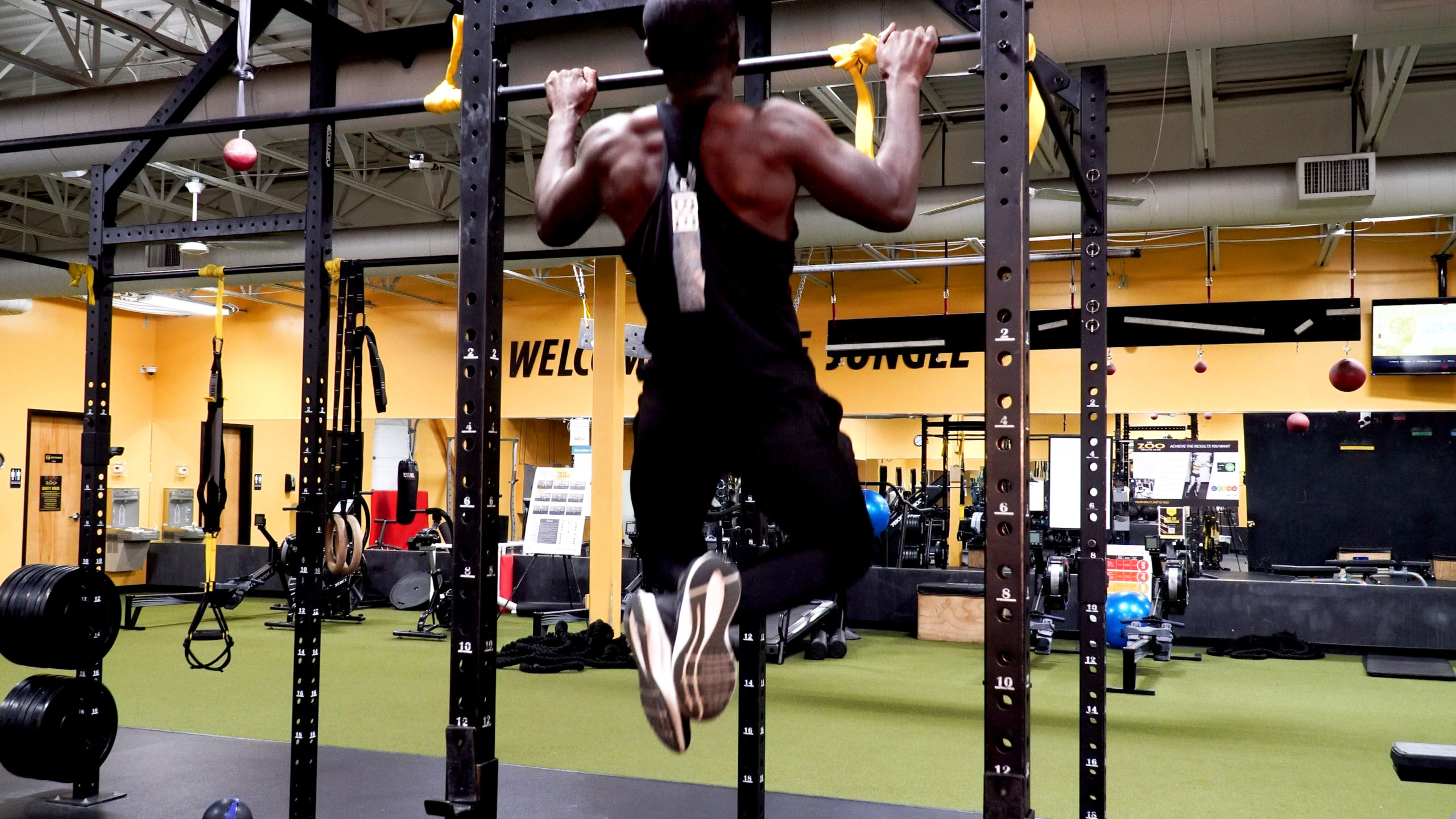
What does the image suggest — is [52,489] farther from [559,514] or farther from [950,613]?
[950,613]

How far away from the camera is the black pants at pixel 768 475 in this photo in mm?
1596

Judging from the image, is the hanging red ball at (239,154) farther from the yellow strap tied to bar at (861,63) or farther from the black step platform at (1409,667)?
the black step platform at (1409,667)

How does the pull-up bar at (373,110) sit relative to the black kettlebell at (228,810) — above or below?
above

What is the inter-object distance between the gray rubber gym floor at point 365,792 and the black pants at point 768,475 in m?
2.43

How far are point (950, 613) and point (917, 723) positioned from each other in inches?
153

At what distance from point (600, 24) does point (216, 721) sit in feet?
15.3

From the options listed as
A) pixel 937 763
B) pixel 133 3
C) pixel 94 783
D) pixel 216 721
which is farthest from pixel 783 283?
pixel 133 3

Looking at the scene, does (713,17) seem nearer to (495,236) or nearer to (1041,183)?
(495,236)

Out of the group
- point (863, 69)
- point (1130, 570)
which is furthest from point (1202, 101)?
point (863, 69)

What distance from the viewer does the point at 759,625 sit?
306cm

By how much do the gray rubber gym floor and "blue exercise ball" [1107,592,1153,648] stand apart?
4.02 m

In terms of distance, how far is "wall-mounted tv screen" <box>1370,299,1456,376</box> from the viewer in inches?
425

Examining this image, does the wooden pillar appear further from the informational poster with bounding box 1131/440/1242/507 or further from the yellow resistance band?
the yellow resistance band

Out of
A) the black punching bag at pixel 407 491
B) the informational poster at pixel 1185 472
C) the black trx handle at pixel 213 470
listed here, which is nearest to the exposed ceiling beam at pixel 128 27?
the black punching bag at pixel 407 491
